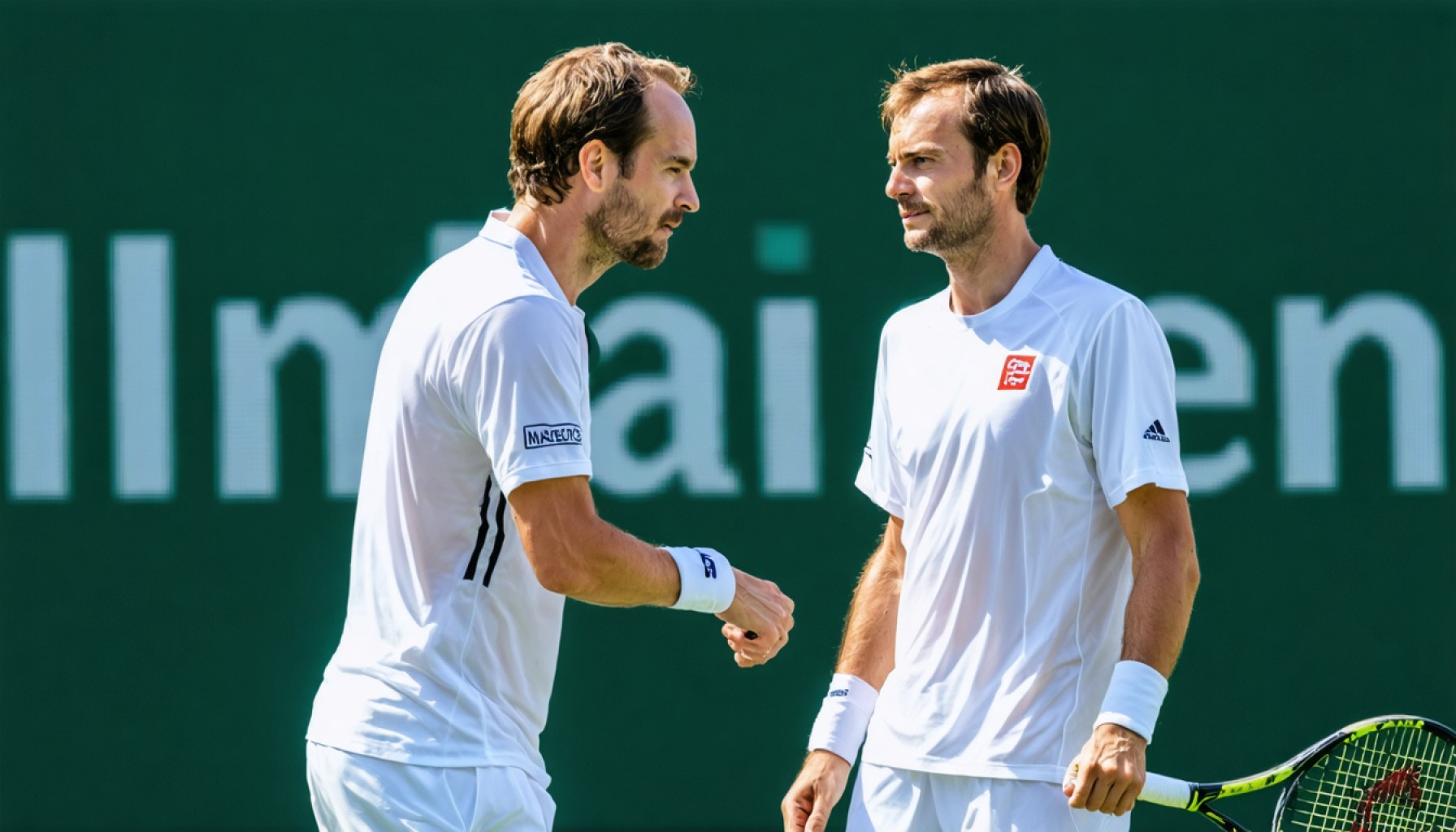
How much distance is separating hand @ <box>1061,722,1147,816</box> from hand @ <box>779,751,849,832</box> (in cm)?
50

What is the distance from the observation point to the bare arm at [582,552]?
8.36ft

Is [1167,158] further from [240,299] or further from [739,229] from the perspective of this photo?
[240,299]

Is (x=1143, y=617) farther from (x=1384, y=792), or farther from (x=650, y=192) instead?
(x=650, y=192)

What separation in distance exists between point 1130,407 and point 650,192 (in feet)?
2.72

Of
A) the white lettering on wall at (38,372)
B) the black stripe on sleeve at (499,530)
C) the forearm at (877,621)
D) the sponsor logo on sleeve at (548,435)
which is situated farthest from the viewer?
the white lettering on wall at (38,372)

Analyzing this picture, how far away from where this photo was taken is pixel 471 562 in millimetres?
2619

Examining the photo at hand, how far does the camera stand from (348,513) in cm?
540

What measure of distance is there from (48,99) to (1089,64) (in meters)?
3.19

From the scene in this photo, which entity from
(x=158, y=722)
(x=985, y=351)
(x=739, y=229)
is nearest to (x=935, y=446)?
(x=985, y=351)

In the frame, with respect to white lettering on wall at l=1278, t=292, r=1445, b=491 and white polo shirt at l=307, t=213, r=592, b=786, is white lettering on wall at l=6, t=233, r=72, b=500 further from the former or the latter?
white lettering on wall at l=1278, t=292, r=1445, b=491

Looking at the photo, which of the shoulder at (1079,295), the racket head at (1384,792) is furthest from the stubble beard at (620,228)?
the racket head at (1384,792)

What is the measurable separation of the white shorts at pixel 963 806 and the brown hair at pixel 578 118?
1.09m

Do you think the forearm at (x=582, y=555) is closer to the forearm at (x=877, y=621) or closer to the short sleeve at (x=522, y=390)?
the short sleeve at (x=522, y=390)

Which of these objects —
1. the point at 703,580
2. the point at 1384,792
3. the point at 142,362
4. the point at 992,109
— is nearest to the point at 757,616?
the point at 703,580
